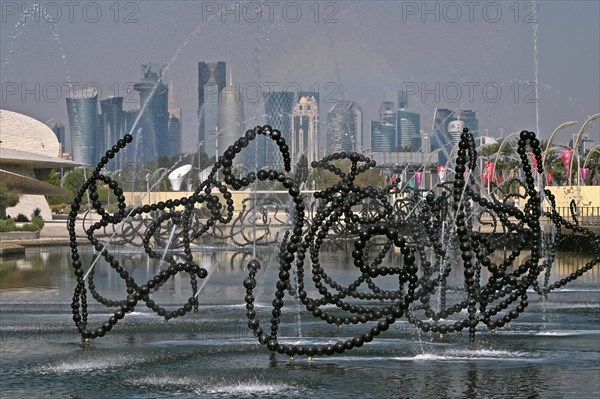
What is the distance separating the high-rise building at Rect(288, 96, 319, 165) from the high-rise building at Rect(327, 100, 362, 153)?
0.90 meters

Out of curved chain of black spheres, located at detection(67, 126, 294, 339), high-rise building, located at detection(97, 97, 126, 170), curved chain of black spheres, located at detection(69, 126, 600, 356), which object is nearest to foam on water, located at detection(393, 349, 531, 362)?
curved chain of black spheres, located at detection(69, 126, 600, 356)

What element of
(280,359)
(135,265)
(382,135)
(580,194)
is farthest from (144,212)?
(382,135)

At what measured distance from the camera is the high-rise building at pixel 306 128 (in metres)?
75.4

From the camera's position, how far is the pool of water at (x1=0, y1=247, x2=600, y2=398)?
11695 mm

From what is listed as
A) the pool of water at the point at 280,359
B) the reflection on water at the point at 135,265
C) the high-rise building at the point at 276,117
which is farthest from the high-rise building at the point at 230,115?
the pool of water at the point at 280,359

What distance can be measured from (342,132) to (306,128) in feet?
9.76

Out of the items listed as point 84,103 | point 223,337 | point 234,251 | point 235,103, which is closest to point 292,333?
point 223,337

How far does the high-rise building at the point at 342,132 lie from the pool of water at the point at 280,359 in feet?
181

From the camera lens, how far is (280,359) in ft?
43.6

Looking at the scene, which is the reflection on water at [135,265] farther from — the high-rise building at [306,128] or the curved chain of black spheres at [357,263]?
the high-rise building at [306,128]

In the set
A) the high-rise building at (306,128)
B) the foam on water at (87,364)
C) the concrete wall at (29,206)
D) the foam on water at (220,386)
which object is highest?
A: the high-rise building at (306,128)

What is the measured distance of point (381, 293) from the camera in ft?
63.3

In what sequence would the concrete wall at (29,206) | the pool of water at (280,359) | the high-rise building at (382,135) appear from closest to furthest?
the pool of water at (280,359) → the concrete wall at (29,206) → the high-rise building at (382,135)

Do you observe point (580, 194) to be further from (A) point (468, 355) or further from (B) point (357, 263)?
(B) point (357, 263)
